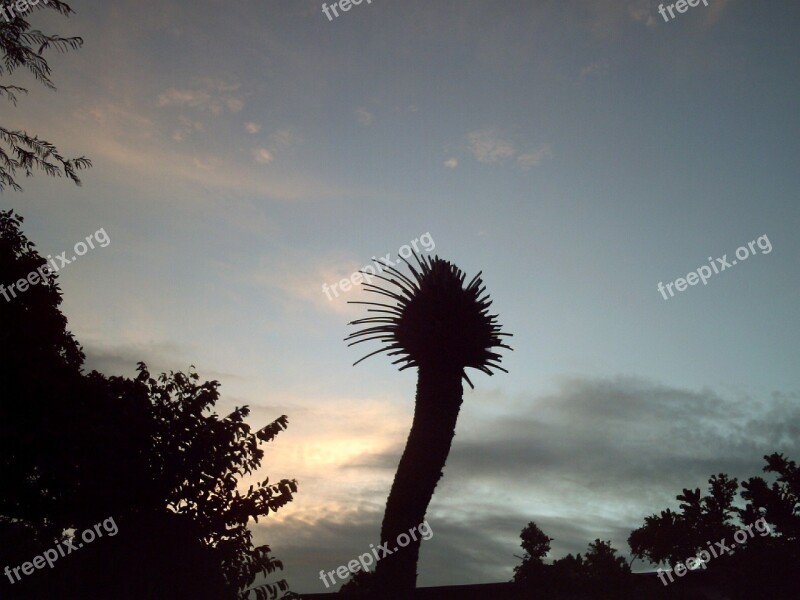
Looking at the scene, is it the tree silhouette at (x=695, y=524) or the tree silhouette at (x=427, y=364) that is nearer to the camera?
the tree silhouette at (x=427, y=364)

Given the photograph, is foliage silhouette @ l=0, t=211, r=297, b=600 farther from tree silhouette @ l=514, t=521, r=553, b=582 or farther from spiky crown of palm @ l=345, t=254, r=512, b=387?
tree silhouette @ l=514, t=521, r=553, b=582

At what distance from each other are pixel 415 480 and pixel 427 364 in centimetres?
316

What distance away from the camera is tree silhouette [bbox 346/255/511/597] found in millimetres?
15719

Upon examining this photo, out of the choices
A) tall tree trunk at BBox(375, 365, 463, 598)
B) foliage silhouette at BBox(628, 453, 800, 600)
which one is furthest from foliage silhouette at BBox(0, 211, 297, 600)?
foliage silhouette at BBox(628, 453, 800, 600)

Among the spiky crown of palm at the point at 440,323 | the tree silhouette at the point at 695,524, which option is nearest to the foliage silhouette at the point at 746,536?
the tree silhouette at the point at 695,524

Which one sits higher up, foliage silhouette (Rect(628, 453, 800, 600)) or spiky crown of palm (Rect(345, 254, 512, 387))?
spiky crown of palm (Rect(345, 254, 512, 387))

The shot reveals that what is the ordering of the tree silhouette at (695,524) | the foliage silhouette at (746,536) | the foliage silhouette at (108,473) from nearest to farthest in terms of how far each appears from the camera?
the foliage silhouette at (108,473) < the foliage silhouette at (746,536) < the tree silhouette at (695,524)

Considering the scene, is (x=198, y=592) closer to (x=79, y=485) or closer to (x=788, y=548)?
(x=79, y=485)

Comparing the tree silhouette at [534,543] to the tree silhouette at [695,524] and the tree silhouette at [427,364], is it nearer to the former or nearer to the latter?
the tree silhouette at [695,524]

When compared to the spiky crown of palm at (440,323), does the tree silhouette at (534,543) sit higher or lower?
lower

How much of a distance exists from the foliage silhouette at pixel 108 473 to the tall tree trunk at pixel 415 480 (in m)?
2.66

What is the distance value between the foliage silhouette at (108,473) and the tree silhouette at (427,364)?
116 inches

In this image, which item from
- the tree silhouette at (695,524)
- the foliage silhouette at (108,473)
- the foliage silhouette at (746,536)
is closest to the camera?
the foliage silhouette at (108,473)

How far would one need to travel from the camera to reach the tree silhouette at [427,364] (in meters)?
15.7
